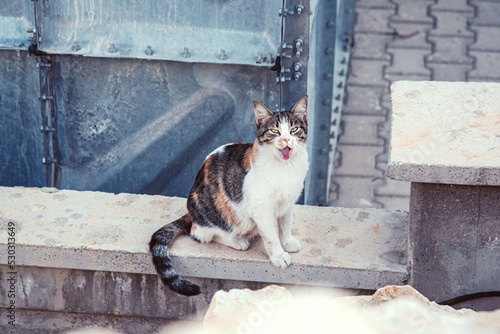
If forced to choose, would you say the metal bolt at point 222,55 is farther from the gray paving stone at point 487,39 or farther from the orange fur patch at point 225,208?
the gray paving stone at point 487,39

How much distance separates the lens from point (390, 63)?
220 inches

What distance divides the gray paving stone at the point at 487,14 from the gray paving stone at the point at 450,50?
22 centimetres

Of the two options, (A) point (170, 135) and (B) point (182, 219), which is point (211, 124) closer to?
(A) point (170, 135)

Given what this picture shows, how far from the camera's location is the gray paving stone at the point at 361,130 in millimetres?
5215

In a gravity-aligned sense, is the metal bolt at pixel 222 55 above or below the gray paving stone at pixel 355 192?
above

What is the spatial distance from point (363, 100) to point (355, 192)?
882 mm

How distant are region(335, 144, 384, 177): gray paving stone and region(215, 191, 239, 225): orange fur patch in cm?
231

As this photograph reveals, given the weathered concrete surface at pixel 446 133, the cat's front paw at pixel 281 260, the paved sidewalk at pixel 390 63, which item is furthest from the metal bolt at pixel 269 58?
the paved sidewalk at pixel 390 63

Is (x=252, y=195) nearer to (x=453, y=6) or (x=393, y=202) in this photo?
(x=393, y=202)

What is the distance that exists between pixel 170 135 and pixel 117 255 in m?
1.10

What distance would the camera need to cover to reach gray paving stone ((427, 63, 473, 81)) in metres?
5.45

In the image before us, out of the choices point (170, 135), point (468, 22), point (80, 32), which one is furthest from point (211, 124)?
point (468, 22)

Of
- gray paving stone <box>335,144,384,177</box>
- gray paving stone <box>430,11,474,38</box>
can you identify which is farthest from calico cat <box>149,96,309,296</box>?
gray paving stone <box>430,11,474,38</box>

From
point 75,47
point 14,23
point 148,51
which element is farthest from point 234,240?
point 14,23
